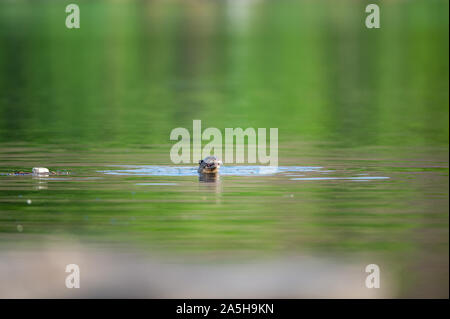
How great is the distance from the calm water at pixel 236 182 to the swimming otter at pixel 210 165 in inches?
10.8

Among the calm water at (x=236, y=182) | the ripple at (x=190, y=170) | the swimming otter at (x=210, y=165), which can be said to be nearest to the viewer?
the calm water at (x=236, y=182)

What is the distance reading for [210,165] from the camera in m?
24.7

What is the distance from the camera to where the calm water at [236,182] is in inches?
680

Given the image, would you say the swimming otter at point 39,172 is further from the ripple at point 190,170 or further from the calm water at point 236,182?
the ripple at point 190,170

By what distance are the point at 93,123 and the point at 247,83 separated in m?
21.6

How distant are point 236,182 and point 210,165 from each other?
0.91 m

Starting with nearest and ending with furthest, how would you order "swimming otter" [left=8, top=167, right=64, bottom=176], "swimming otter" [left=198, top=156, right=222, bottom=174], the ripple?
1. "swimming otter" [left=8, top=167, right=64, bottom=176]
2. "swimming otter" [left=198, top=156, right=222, bottom=174]
3. the ripple

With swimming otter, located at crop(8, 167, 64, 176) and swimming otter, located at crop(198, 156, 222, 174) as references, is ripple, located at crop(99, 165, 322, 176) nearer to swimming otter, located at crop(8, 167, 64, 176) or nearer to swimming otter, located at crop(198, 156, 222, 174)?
swimming otter, located at crop(198, 156, 222, 174)

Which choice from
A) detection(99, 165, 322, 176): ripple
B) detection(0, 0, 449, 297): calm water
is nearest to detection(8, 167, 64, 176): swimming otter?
detection(0, 0, 449, 297): calm water

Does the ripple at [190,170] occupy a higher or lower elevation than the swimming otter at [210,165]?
lower

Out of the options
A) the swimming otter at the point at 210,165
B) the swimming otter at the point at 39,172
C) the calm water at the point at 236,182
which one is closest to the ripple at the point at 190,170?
the calm water at the point at 236,182

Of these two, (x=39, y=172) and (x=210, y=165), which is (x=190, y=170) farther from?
(x=39, y=172)

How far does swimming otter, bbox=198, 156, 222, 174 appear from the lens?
2473 cm

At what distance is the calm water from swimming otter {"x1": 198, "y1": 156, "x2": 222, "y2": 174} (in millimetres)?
274
